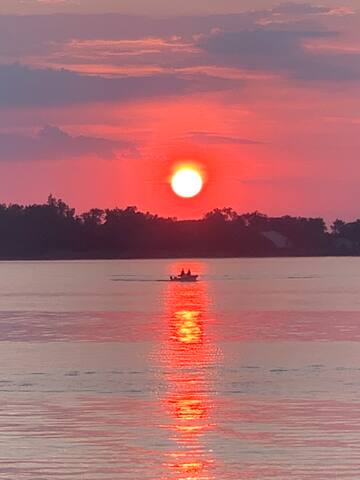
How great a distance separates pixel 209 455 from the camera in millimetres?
25562

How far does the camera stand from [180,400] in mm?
34906

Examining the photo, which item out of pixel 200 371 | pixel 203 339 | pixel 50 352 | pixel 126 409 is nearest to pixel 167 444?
pixel 126 409

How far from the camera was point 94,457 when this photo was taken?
997 inches

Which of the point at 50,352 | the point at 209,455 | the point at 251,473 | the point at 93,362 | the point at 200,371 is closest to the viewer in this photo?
the point at 251,473

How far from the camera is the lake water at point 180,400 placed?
24.7 metres

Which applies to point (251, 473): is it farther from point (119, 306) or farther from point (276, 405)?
point (119, 306)

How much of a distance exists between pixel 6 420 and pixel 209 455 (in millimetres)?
6257

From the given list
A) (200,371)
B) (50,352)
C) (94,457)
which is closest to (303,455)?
(94,457)

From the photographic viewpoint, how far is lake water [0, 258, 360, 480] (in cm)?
2470

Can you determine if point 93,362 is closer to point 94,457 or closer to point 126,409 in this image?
point 126,409

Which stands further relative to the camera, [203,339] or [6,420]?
[203,339]

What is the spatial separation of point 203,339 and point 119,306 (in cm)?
3768

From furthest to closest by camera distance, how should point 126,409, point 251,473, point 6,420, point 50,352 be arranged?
point 50,352
point 126,409
point 6,420
point 251,473

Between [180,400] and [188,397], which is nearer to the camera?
[180,400]
